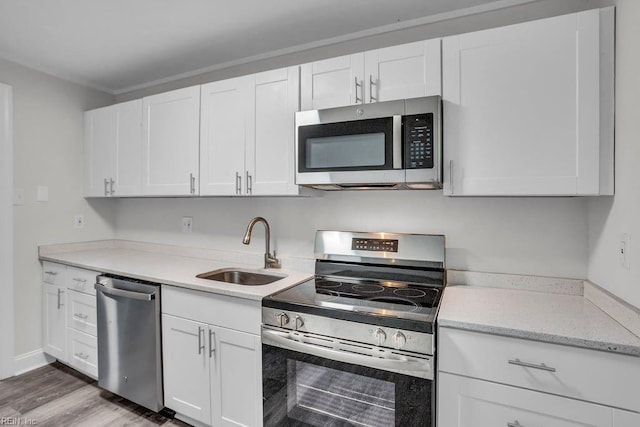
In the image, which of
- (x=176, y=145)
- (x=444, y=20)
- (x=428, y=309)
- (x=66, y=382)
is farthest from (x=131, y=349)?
(x=444, y=20)

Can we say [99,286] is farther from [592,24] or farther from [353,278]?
[592,24]

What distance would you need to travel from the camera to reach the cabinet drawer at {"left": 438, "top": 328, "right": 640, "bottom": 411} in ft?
3.42

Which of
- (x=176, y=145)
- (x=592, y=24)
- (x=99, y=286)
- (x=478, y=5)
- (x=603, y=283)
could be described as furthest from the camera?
(x=176, y=145)

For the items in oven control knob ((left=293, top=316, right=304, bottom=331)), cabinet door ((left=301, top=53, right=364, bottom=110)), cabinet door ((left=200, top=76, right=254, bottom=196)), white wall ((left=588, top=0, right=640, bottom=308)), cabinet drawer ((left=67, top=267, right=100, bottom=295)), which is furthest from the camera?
cabinet drawer ((left=67, top=267, right=100, bottom=295))

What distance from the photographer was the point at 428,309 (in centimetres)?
140

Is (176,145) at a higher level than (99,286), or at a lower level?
higher

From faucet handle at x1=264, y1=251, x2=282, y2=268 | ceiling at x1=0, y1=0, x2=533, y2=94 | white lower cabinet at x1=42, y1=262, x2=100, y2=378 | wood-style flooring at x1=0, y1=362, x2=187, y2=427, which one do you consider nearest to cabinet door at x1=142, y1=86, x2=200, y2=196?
ceiling at x1=0, y1=0, x2=533, y2=94

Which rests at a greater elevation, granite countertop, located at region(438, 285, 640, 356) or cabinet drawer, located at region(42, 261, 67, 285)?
granite countertop, located at region(438, 285, 640, 356)

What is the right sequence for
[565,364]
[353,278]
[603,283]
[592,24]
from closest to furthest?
[565,364] → [592,24] → [603,283] → [353,278]

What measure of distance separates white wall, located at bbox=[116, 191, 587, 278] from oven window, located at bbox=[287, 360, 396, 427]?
0.85 meters

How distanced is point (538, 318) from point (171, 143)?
7.71ft

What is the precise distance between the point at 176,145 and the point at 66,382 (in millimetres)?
1894

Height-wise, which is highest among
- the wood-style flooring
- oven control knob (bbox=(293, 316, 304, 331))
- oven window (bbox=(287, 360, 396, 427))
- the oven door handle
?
oven control knob (bbox=(293, 316, 304, 331))

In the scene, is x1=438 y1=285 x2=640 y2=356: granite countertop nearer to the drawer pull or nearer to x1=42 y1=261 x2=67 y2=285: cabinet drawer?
the drawer pull
